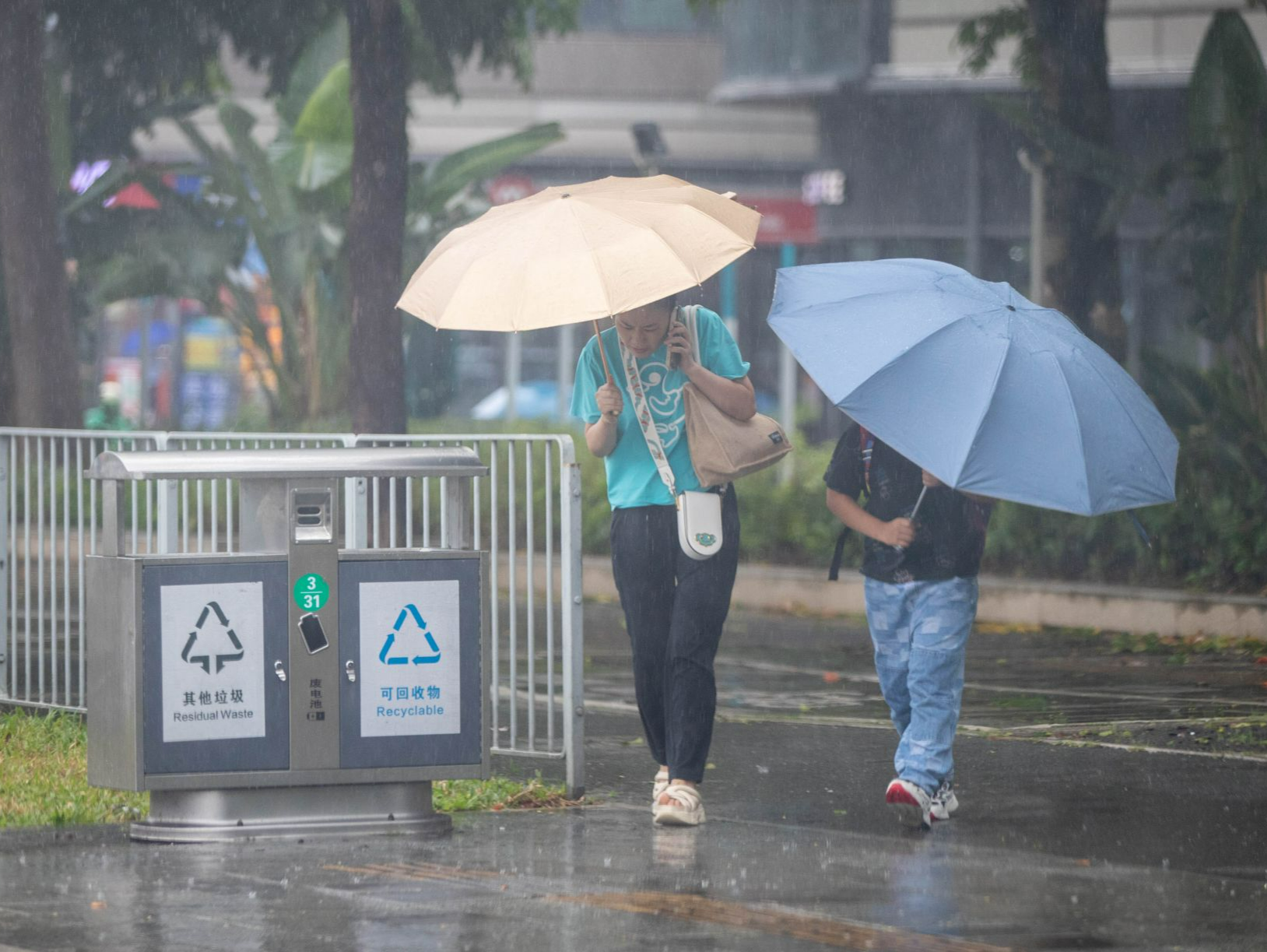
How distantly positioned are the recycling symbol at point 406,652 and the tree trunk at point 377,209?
30.4ft

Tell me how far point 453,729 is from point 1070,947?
2347mm

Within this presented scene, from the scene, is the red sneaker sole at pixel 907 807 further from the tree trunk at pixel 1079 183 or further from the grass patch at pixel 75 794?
the tree trunk at pixel 1079 183

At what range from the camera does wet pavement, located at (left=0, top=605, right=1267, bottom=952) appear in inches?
214

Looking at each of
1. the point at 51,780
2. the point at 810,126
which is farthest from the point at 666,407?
the point at 810,126

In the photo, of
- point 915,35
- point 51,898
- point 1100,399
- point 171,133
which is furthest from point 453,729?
point 171,133

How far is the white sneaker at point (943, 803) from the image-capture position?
712 centimetres

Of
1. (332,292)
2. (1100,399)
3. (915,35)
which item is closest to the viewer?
(1100,399)

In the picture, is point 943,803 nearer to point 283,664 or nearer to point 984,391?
point 984,391

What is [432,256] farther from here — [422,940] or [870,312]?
[422,940]

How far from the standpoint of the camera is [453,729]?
6.88 m

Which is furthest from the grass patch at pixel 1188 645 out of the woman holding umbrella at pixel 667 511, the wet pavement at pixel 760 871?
the woman holding umbrella at pixel 667 511

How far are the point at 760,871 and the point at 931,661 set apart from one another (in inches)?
42.7

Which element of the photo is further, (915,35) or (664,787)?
(915,35)

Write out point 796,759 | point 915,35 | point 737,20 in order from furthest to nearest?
1. point 737,20
2. point 915,35
3. point 796,759
